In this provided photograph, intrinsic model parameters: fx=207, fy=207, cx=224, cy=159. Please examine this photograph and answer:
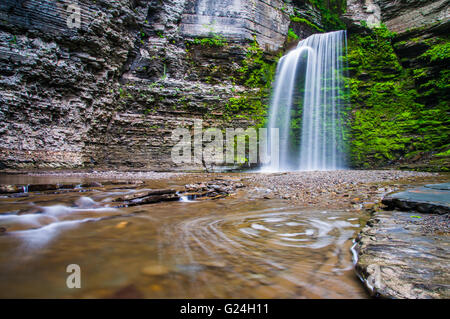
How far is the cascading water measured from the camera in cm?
1140

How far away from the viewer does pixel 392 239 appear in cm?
125

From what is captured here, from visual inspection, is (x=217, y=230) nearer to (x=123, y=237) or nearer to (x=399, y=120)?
(x=123, y=237)

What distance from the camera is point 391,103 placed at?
1034 cm

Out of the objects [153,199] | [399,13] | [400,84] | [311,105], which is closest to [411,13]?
[399,13]

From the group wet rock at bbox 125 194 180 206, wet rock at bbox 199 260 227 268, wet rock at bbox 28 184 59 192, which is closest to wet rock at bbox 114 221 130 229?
wet rock at bbox 125 194 180 206

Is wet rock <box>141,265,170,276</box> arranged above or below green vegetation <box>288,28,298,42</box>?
below

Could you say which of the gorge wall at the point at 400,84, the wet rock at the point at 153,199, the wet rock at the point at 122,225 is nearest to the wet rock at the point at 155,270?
the wet rock at the point at 122,225

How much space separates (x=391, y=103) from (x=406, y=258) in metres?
12.4

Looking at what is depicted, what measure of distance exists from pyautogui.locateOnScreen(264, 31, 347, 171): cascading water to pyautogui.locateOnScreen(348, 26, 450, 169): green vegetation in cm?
Result: 78

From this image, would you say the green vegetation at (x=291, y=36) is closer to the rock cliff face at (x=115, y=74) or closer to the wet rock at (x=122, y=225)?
the rock cliff face at (x=115, y=74)

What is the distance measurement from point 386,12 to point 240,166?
39.2 ft

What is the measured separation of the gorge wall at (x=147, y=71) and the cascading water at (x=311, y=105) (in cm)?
82

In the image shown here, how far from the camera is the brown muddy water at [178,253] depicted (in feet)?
2.81

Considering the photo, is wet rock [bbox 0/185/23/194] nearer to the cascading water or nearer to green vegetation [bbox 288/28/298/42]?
the cascading water
